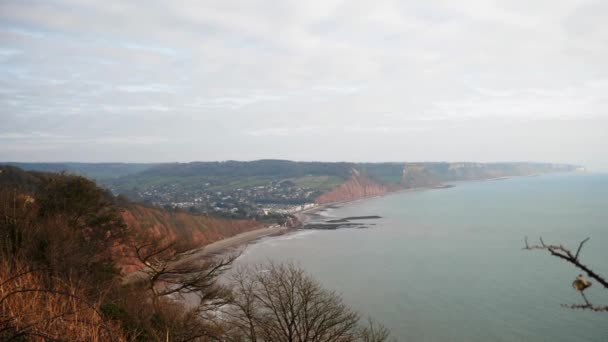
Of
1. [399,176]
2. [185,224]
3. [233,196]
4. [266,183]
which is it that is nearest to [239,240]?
[185,224]

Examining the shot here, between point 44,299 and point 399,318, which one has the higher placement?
point 44,299

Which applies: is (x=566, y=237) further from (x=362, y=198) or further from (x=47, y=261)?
(x=362, y=198)

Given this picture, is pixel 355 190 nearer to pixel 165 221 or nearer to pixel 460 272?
pixel 165 221

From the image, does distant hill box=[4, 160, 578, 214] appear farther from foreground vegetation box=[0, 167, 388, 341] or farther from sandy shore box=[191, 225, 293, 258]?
foreground vegetation box=[0, 167, 388, 341]

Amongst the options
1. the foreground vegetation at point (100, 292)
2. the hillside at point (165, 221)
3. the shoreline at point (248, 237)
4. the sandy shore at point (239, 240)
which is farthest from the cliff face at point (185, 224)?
the foreground vegetation at point (100, 292)


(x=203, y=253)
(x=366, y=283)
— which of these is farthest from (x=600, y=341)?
(x=203, y=253)

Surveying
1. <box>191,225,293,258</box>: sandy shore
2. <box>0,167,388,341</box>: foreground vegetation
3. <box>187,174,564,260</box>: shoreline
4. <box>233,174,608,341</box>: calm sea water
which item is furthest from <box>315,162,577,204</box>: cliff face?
<box>0,167,388,341</box>: foreground vegetation
